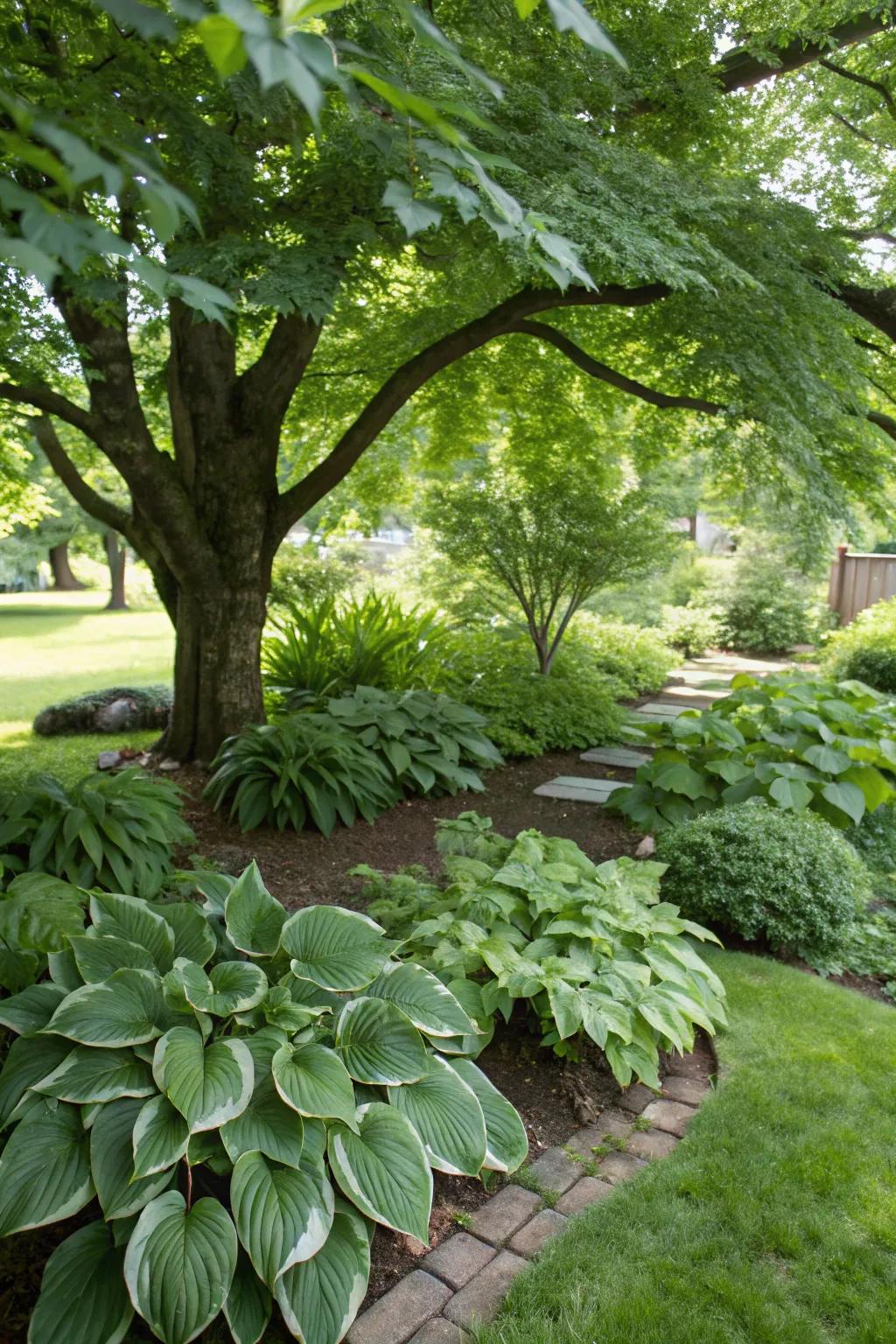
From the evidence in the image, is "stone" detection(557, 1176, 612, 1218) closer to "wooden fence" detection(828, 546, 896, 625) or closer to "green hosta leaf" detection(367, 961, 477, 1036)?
"green hosta leaf" detection(367, 961, 477, 1036)

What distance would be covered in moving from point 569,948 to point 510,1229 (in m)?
1.01

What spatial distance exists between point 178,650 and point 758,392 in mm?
3918

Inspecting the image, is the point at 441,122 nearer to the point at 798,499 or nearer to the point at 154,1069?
the point at 154,1069

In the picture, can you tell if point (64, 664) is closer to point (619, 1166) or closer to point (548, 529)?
point (548, 529)

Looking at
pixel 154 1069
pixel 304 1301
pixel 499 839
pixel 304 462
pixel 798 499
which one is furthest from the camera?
pixel 304 462

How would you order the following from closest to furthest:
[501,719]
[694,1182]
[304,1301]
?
1. [304,1301]
2. [694,1182]
3. [501,719]

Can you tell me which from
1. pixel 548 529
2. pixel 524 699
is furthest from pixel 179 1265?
pixel 548 529

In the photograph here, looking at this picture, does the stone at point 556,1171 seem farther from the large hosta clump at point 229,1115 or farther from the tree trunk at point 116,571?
the tree trunk at point 116,571

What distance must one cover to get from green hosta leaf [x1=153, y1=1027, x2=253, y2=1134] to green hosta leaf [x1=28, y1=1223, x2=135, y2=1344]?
31cm

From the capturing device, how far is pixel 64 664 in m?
14.4

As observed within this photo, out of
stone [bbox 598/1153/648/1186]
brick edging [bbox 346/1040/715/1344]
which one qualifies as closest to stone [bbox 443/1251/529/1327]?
brick edging [bbox 346/1040/715/1344]

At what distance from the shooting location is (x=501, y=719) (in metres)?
7.49

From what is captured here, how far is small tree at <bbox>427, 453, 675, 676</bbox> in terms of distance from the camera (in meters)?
8.53

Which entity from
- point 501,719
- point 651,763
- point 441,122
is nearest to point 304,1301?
point 441,122
